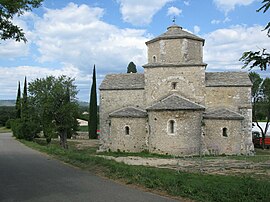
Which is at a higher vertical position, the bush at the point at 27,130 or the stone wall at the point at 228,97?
the stone wall at the point at 228,97

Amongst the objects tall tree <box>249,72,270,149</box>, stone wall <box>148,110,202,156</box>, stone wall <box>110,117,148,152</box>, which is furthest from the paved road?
tall tree <box>249,72,270,149</box>

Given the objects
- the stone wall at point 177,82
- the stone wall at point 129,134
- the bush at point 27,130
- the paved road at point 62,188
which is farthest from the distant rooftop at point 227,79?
the bush at point 27,130

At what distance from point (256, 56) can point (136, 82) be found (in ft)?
68.7

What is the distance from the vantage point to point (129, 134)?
24.4 m

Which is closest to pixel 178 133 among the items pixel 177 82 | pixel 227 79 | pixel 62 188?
pixel 177 82

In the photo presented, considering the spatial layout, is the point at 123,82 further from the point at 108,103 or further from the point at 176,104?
the point at 176,104

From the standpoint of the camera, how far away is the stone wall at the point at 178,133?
21734mm

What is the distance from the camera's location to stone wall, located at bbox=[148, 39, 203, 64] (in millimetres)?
24344

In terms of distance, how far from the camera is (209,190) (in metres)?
8.16

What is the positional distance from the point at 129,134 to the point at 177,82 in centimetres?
617

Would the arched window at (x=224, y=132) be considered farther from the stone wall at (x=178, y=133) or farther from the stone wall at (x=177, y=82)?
the stone wall at (x=177, y=82)

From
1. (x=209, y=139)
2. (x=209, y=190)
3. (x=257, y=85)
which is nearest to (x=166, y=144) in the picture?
(x=209, y=139)

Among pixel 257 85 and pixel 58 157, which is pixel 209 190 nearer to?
pixel 58 157

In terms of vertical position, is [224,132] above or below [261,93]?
below
